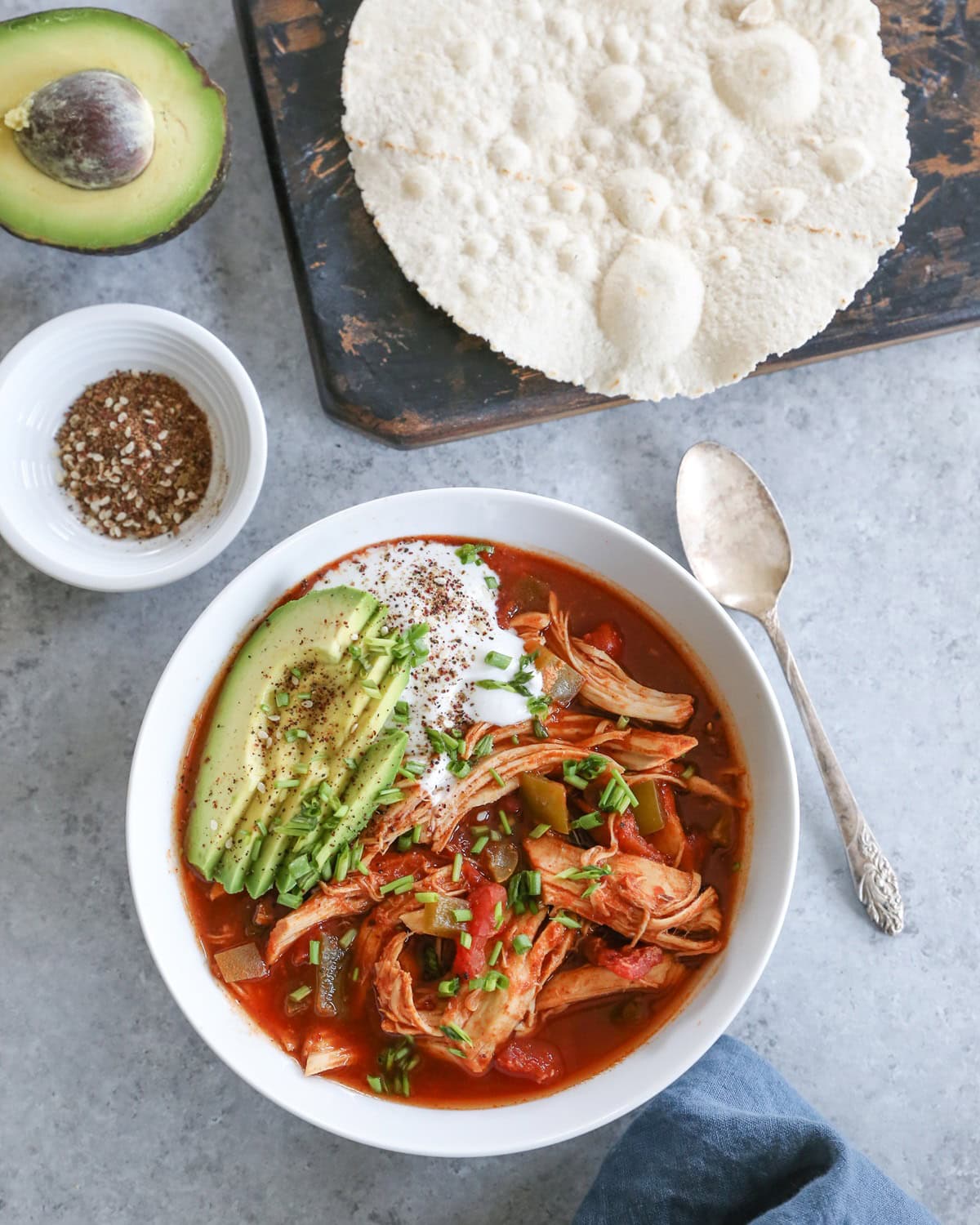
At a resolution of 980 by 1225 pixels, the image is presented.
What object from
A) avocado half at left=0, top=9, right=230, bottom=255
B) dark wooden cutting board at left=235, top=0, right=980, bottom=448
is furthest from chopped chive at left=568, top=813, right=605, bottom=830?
avocado half at left=0, top=9, right=230, bottom=255

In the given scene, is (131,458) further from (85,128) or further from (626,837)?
(626,837)

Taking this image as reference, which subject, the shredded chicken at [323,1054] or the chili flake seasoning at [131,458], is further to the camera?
the chili flake seasoning at [131,458]

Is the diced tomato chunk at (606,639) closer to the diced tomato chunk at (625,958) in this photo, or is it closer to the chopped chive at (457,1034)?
the diced tomato chunk at (625,958)

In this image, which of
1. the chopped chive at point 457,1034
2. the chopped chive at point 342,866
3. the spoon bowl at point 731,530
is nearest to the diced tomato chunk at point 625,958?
the chopped chive at point 457,1034

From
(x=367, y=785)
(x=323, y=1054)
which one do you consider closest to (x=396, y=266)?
(x=367, y=785)

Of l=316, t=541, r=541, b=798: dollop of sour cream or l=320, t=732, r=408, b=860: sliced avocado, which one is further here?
l=316, t=541, r=541, b=798: dollop of sour cream

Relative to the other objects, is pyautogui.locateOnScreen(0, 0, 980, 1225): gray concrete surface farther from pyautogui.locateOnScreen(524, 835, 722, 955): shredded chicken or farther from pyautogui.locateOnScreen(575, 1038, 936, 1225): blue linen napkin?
pyautogui.locateOnScreen(524, 835, 722, 955): shredded chicken

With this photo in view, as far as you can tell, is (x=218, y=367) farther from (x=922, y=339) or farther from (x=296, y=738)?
(x=922, y=339)
